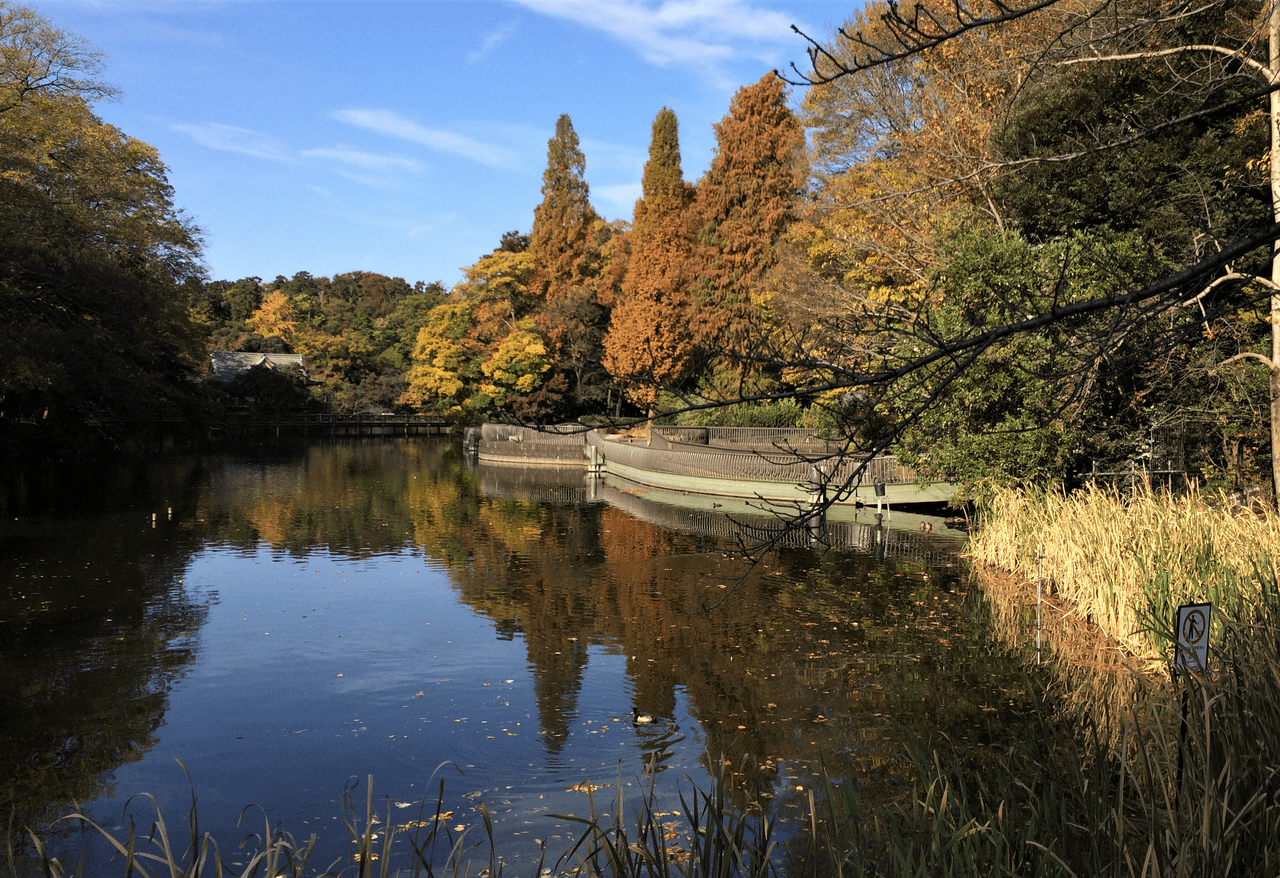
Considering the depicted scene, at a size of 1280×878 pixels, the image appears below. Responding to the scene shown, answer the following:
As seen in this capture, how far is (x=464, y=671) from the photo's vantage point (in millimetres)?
9773

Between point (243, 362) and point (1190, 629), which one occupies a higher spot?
point (243, 362)

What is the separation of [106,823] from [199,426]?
4175 cm

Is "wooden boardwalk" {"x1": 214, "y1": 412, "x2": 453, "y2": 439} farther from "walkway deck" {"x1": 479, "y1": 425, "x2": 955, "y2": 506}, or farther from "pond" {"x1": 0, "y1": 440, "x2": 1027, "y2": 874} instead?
"pond" {"x1": 0, "y1": 440, "x2": 1027, "y2": 874}

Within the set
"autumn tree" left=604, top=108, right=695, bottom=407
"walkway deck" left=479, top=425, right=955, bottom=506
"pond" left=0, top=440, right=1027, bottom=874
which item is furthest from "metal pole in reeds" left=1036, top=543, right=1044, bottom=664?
"autumn tree" left=604, top=108, right=695, bottom=407

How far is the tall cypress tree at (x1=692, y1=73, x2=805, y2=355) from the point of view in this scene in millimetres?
37938

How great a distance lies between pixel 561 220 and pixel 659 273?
10917 millimetres

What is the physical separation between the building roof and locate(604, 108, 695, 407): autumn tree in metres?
32.8

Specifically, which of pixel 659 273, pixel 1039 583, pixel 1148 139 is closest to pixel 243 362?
pixel 659 273

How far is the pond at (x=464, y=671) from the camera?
6.66m

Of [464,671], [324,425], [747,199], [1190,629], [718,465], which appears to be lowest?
[464,671]

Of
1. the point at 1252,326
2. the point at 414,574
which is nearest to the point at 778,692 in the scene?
the point at 414,574

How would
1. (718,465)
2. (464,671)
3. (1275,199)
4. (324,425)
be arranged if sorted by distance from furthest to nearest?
(324,425) → (718,465) → (1275,199) → (464,671)

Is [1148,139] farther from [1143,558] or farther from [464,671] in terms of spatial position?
[464,671]

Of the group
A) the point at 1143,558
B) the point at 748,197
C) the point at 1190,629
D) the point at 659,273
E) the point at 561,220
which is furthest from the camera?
the point at 561,220
